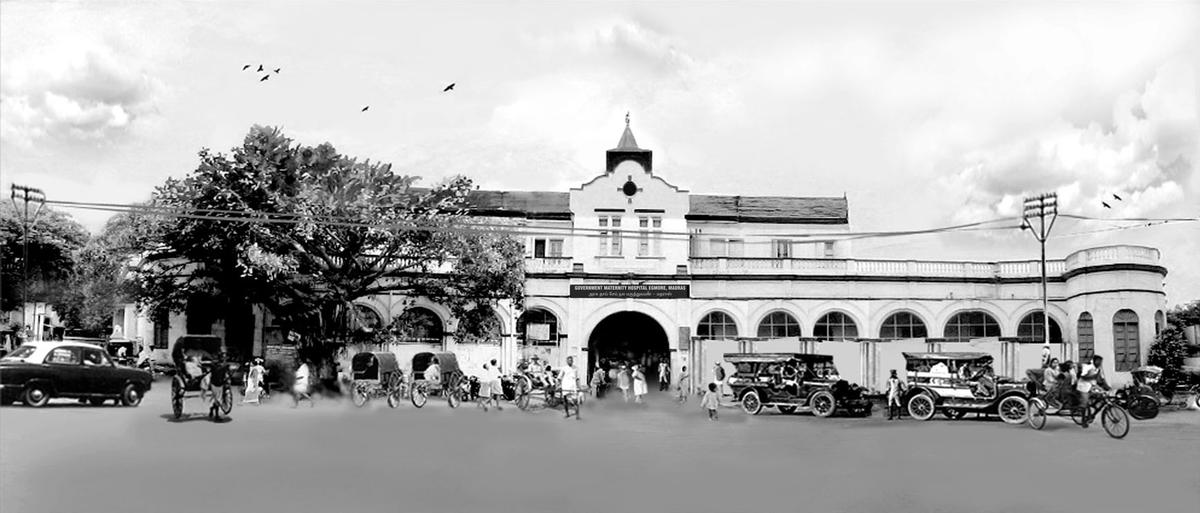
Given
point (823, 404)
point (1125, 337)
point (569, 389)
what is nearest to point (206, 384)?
point (569, 389)

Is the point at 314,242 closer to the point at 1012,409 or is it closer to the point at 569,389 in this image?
the point at 569,389

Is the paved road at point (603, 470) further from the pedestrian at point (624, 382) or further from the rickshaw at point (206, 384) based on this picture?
the pedestrian at point (624, 382)

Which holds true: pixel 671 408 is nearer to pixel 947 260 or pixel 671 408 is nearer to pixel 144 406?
pixel 947 260

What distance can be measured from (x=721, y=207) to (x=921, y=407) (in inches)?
531

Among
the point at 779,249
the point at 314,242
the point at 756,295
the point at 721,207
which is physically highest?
the point at 721,207

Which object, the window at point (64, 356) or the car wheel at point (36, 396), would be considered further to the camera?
the window at point (64, 356)

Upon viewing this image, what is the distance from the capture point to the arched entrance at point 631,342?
29.7 m

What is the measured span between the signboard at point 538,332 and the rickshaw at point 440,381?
309 cm

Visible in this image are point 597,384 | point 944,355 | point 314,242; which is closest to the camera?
point 944,355

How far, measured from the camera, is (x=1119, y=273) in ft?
78.6

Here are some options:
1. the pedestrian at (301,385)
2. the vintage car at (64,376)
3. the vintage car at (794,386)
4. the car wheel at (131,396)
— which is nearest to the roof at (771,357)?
the vintage car at (794,386)

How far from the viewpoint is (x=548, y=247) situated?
30.4m

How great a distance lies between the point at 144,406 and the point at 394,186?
8.97 metres

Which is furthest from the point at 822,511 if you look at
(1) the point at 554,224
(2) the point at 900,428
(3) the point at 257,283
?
(1) the point at 554,224
